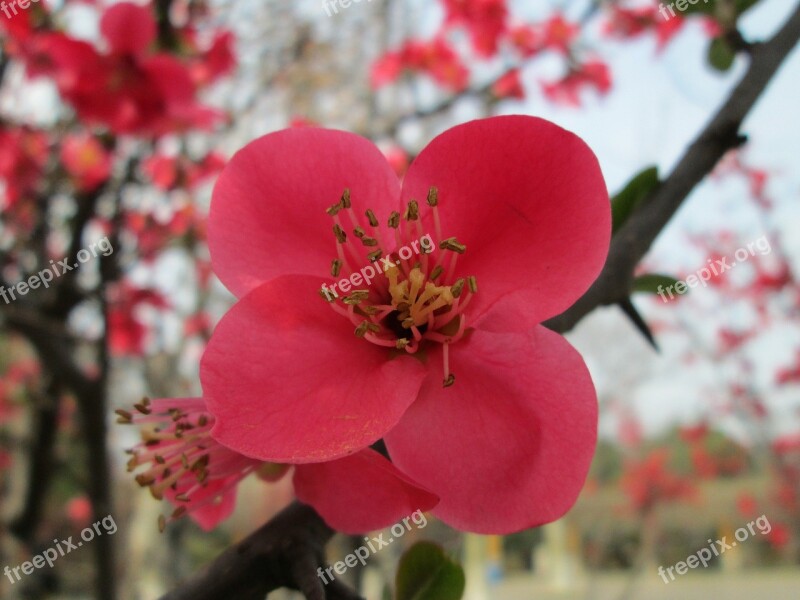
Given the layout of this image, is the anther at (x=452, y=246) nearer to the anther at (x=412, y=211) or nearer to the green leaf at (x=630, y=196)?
the anther at (x=412, y=211)

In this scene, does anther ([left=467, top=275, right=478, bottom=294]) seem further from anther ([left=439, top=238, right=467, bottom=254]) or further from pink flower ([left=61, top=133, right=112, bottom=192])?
pink flower ([left=61, top=133, right=112, bottom=192])

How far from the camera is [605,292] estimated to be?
46 cm

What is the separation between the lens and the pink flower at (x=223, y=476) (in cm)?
35

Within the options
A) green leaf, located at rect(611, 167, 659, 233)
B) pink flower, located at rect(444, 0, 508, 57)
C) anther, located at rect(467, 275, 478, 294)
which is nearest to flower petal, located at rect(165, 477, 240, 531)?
anther, located at rect(467, 275, 478, 294)

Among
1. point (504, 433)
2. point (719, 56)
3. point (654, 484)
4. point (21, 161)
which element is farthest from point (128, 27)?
point (654, 484)

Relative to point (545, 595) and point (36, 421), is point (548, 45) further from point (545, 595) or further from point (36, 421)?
point (545, 595)

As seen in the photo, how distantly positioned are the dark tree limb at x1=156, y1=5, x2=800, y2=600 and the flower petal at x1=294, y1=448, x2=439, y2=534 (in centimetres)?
2

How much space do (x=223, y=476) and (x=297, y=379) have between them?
0.12 meters

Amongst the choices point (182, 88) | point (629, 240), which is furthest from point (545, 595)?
point (629, 240)

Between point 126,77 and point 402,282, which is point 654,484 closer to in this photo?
point 126,77

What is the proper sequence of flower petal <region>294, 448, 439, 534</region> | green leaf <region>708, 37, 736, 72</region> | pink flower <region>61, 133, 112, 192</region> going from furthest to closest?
pink flower <region>61, 133, 112, 192</region>, green leaf <region>708, 37, 736, 72</region>, flower petal <region>294, 448, 439, 534</region>

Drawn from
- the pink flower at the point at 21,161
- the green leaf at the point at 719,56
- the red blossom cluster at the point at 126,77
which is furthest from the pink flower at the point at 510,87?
the green leaf at the point at 719,56

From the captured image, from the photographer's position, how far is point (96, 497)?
1.80m

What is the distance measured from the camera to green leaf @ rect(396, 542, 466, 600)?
1.37 ft
